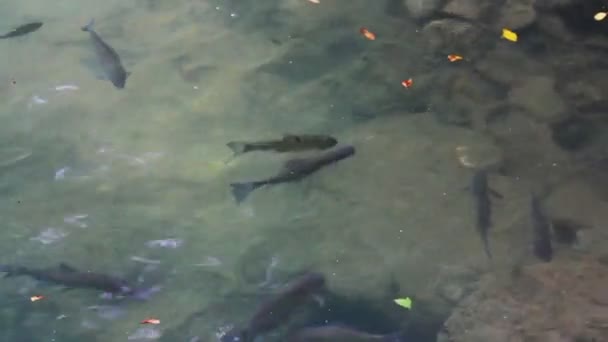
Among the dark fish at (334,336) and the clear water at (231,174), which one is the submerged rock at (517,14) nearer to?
the clear water at (231,174)

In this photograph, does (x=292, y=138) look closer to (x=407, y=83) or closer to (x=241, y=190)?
(x=241, y=190)

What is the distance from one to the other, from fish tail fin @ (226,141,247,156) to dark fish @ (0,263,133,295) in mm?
1507

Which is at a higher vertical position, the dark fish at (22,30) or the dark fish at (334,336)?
the dark fish at (22,30)

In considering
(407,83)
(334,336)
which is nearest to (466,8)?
(407,83)

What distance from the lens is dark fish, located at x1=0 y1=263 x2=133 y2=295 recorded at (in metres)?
4.93

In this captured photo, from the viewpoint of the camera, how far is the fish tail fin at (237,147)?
226 inches

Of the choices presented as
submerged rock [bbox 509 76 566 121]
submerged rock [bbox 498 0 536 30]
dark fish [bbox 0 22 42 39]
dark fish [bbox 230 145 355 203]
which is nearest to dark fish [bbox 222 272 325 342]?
dark fish [bbox 230 145 355 203]

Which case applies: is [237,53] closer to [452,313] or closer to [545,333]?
[452,313]

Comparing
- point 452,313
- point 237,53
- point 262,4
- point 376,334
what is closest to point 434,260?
point 452,313

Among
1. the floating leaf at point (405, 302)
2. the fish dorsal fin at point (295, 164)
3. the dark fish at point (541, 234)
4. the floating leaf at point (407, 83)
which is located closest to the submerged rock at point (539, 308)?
the dark fish at point (541, 234)

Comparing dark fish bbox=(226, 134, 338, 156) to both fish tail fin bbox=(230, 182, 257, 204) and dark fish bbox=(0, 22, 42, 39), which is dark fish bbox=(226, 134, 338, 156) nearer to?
fish tail fin bbox=(230, 182, 257, 204)

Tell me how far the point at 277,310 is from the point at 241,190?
46.4 inches

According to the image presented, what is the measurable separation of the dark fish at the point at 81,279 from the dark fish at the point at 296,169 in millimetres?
1178

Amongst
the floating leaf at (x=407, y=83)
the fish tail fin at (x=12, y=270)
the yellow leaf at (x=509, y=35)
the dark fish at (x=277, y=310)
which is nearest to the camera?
the dark fish at (x=277, y=310)
